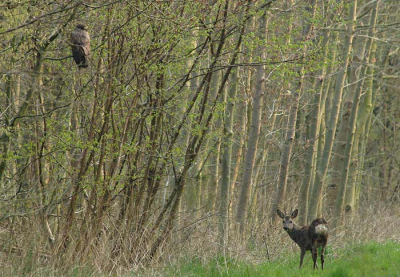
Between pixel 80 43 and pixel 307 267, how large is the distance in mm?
5146

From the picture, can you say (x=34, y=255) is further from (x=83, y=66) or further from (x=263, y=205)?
(x=263, y=205)

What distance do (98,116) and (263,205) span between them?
309 inches

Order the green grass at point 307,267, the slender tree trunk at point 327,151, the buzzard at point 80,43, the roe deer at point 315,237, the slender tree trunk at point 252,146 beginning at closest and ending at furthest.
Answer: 1. the buzzard at point 80,43
2. the green grass at point 307,267
3. the roe deer at point 315,237
4. the slender tree trunk at point 252,146
5. the slender tree trunk at point 327,151

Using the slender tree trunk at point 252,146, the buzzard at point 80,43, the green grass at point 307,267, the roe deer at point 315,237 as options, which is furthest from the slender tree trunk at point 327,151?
the buzzard at point 80,43

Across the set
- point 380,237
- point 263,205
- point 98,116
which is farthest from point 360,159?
point 98,116

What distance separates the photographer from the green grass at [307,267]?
10062mm

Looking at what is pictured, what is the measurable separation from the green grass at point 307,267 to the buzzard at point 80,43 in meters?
3.53

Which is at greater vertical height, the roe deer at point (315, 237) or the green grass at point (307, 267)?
the roe deer at point (315, 237)

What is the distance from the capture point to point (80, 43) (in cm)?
848

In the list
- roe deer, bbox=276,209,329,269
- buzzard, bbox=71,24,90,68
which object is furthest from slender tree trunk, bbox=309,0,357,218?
buzzard, bbox=71,24,90,68

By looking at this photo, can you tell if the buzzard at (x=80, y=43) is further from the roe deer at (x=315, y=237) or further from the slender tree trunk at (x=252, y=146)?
the slender tree trunk at (x=252, y=146)

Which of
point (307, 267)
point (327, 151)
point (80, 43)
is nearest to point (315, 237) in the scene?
point (307, 267)

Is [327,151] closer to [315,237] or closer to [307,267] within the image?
[307,267]

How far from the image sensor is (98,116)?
11367 millimetres
